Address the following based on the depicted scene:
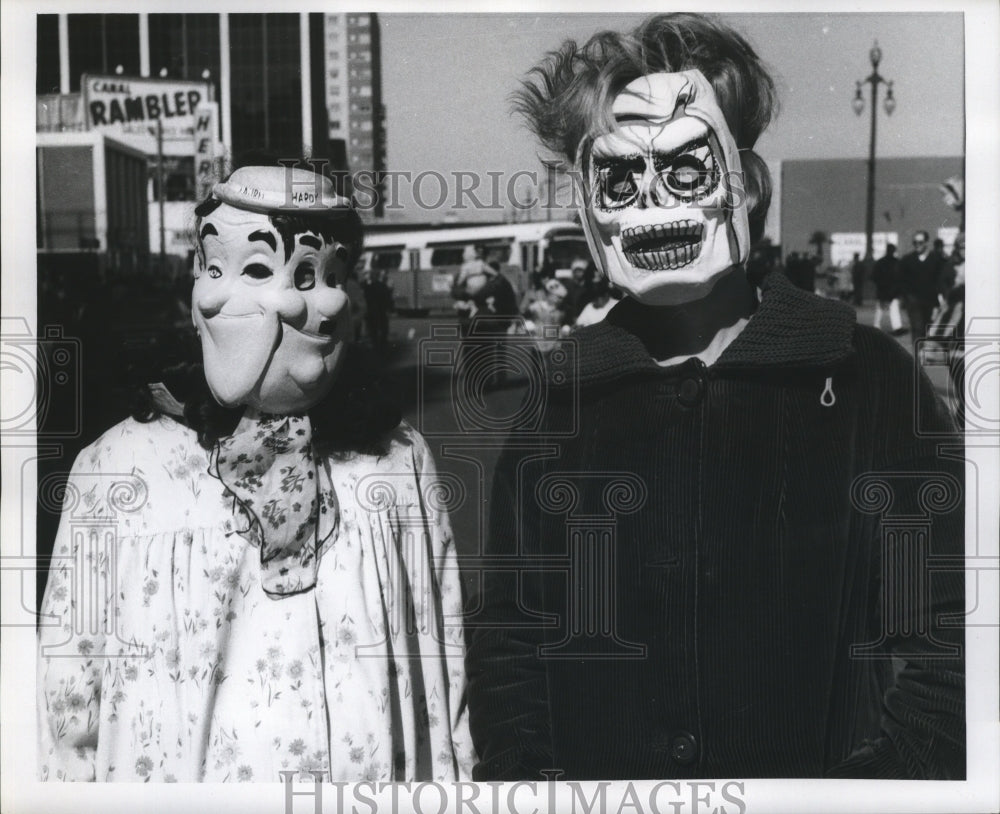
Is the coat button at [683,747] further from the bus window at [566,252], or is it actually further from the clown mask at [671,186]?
the bus window at [566,252]

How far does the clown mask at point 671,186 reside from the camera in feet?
9.11

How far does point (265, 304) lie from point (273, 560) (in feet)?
2.10

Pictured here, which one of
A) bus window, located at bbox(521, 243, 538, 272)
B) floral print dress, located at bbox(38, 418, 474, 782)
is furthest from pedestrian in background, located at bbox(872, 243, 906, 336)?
floral print dress, located at bbox(38, 418, 474, 782)

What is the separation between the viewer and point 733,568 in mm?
2789

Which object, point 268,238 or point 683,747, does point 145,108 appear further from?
point 683,747

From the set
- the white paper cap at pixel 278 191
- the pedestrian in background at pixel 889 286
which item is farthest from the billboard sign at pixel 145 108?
the pedestrian in background at pixel 889 286

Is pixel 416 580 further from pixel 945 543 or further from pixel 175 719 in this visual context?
pixel 945 543

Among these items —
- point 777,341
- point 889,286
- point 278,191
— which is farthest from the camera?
point 889,286

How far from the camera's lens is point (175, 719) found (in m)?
2.93

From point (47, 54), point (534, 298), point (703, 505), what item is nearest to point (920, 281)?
point (703, 505)

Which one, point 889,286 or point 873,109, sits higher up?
point 873,109

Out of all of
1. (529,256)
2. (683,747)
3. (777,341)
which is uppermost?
(529,256)

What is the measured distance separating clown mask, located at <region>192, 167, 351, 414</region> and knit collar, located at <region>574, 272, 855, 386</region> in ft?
2.24

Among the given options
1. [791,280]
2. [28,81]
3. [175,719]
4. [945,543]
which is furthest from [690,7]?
[175,719]
